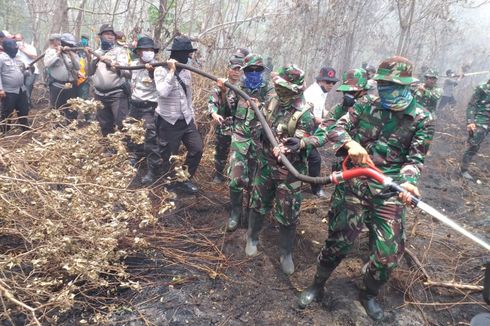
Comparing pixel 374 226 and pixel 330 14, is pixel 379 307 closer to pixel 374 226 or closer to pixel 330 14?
pixel 374 226

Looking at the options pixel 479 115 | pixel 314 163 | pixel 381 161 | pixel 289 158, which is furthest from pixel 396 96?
pixel 479 115

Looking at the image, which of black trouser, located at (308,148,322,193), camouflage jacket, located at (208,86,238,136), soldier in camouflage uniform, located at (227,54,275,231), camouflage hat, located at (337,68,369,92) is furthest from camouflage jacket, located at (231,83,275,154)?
black trouser, located at (308,148,322,193)

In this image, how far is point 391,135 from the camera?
285cm

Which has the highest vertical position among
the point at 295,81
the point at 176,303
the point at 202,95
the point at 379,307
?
the point at 295,81

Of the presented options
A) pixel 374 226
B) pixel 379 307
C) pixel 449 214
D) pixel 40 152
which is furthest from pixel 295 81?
pixel 449 214

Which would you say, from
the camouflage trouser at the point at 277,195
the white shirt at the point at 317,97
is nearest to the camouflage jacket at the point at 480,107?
the white shirt at the point at 317,97

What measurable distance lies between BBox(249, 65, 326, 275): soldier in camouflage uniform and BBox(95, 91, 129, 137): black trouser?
312 centimetres

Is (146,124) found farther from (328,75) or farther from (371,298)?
(371,298)

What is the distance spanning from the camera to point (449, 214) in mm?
5773

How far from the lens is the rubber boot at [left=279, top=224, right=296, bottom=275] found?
11.6ft

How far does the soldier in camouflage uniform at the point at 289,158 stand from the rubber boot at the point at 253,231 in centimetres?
3

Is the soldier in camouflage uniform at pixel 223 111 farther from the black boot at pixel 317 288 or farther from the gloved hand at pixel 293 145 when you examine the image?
the black boot at pixel 317 288

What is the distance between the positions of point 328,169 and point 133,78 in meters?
4.08

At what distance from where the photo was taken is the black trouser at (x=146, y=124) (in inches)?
200
